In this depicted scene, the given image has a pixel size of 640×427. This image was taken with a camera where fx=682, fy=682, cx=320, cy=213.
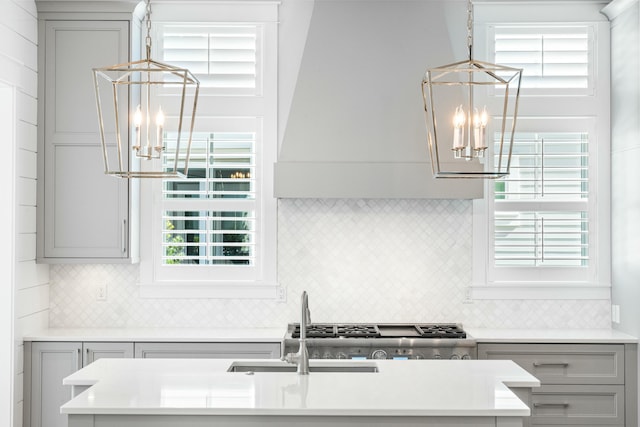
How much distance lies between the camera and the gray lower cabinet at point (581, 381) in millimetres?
4203

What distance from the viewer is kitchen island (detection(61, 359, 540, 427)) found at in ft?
8.05

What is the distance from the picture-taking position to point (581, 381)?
166 inches

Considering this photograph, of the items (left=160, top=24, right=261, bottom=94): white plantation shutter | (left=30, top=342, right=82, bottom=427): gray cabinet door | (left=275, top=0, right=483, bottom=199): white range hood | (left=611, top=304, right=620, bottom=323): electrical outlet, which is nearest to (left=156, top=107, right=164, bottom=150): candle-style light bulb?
(left=275, top=0, right=483, bottom=199): white range hood

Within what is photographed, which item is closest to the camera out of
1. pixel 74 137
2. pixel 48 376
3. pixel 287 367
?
pixel 287 367

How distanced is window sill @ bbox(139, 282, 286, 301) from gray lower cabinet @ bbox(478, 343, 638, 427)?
1499mm

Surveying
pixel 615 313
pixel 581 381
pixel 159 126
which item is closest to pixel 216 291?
pixel 581 381

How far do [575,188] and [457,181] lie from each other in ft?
3.27

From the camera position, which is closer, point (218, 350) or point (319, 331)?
point (218, 350)

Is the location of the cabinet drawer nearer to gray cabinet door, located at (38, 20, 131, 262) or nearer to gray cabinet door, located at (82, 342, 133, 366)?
gray cabinet door, located at (82, 342, 133, 366)

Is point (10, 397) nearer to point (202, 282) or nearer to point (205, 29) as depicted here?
point (202, 282)

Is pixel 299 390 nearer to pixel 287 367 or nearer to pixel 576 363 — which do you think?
pixel 287 367

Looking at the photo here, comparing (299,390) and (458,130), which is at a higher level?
(458,130)

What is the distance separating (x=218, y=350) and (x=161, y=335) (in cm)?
39

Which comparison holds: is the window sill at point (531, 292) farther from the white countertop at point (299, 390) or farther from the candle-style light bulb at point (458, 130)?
the candle-style light bulb at point (458, 130)
